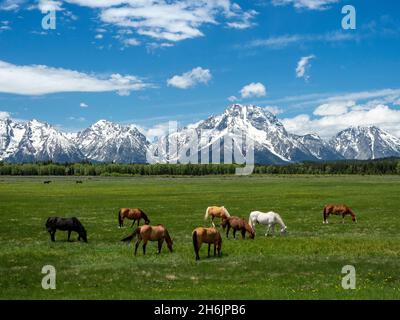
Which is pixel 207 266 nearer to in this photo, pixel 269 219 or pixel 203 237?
pixel 203 237

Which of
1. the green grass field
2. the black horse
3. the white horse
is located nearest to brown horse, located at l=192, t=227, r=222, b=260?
the green grass field

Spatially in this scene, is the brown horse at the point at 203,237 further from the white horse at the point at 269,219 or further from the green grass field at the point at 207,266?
the white horse at the point at 269,219

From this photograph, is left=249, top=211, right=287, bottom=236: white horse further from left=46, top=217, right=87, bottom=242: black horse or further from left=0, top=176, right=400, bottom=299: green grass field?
left=46, top=217, right=87, bottom=242: black horse

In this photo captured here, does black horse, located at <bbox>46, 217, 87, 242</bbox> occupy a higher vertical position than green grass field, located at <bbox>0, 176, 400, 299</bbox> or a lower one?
higher

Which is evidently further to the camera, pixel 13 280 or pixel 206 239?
pixel 206 239

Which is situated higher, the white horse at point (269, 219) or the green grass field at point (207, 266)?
the white horse at point (269, 219)

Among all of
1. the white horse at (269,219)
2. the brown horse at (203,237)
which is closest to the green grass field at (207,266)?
the brown horse at (203,237)

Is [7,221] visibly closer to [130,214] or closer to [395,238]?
[130,214]

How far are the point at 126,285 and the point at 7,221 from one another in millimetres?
28818
